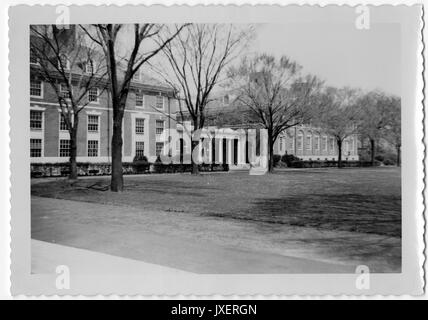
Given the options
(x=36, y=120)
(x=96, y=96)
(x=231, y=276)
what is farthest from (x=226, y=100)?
(x=36, y=120)

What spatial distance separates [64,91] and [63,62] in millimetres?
530

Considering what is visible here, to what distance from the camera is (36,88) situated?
6832 millimetres

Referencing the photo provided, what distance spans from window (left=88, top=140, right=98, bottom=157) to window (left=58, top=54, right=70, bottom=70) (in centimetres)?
146

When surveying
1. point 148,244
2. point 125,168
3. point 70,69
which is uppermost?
point 70,69

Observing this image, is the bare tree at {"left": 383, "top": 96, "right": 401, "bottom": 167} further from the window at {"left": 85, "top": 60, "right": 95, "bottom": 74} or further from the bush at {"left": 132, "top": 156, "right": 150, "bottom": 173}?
the window at {"left": 85, "top": 60, "right": 95, "bottom": 74}

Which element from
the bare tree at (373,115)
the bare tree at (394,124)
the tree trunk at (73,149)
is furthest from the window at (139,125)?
the bare tree at (394,124)

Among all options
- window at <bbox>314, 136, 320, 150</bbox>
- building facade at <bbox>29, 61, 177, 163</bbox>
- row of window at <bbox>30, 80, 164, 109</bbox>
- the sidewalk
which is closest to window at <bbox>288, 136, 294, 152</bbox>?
window at <bbox>314, 136, 320, 150</bbox>

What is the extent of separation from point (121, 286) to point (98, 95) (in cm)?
352

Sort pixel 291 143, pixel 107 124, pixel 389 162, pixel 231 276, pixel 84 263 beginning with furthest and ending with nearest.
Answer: pixel 107 124
pixel 291 143
pixel 389 162
pixel 84 263
pixel 231 276

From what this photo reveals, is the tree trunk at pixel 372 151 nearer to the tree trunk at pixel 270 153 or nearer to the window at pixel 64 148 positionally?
the tree trunk at pixel 270 153

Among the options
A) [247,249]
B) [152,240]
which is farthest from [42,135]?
[247,249]

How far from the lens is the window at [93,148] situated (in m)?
7.46

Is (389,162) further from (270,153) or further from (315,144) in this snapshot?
(270,153)

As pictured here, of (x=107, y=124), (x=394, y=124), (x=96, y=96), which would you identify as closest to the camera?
(x=394, y=124)
